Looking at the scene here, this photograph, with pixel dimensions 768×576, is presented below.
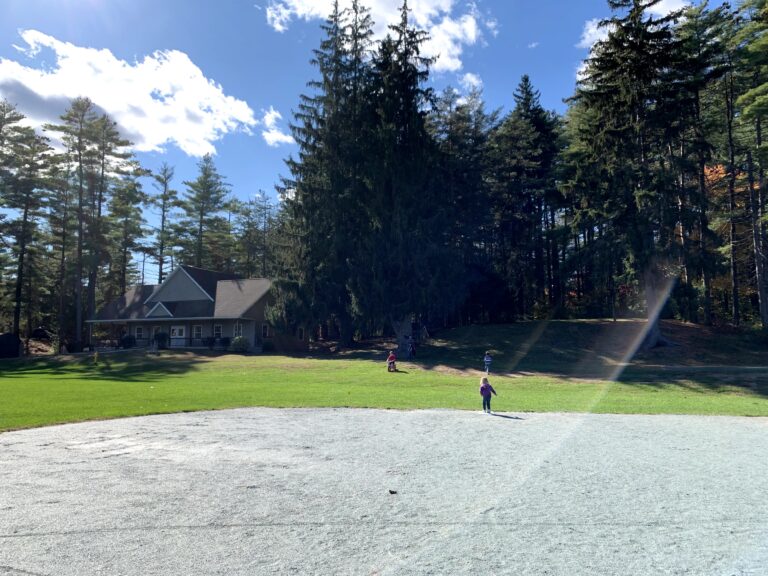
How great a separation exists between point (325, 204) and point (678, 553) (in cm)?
3290

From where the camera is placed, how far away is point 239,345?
40.0 meters

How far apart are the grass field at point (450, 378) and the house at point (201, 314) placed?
5.74 meters

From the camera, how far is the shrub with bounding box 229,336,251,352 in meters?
40.0

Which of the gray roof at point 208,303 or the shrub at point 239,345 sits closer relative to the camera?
the shrub at point 239,345

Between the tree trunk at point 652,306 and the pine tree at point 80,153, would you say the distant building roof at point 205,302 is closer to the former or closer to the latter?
the pine tree at point 80,153

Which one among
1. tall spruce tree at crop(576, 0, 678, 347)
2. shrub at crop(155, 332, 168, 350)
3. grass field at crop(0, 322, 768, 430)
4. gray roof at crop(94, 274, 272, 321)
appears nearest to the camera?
grass field at crop(0, 322, 768, 430)

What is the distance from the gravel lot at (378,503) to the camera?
4.45m

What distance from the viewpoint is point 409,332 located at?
34.3m

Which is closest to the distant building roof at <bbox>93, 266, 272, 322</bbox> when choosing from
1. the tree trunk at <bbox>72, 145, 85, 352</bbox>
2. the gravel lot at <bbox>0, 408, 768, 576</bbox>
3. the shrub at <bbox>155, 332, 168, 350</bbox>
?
the tree trunk at <bbox>72, 145, 85, 352</bbox>

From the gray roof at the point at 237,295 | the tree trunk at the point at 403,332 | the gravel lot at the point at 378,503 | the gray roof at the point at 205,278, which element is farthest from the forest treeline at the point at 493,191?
the gravel lot at the point at 378,503

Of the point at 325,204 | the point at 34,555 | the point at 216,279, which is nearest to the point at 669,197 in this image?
the point at 325,204

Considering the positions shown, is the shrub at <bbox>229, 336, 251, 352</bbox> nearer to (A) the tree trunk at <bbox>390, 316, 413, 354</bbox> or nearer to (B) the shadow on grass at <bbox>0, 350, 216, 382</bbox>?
(B) the shadow on grass at <bbox>0, 350, 216, 382</bbox>

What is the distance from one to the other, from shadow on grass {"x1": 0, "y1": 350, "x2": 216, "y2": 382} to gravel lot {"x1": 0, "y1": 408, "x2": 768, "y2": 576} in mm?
21244

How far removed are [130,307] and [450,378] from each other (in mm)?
36146
